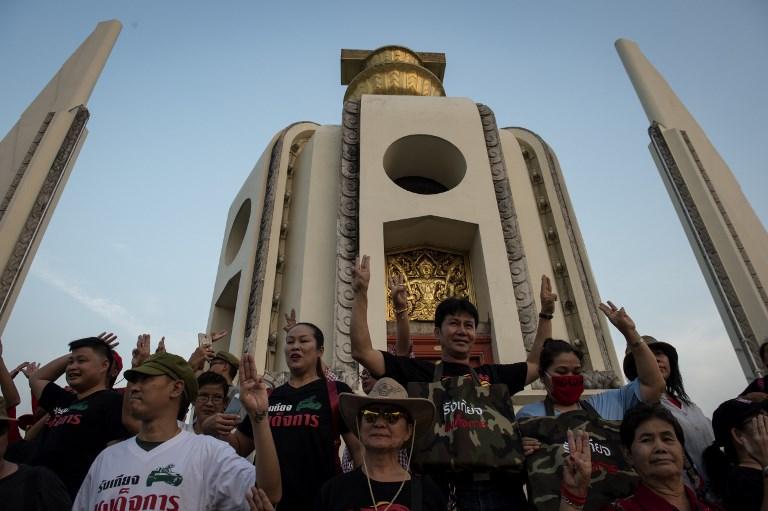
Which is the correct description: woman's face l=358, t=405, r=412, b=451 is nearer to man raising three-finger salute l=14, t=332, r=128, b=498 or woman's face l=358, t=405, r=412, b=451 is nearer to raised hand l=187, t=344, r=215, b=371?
man raising three-finger salute l=14, t=332, r=128, b=498

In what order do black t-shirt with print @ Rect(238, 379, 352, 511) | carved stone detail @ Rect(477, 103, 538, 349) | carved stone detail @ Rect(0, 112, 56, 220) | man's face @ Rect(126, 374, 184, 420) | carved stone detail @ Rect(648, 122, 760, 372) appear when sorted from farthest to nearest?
carved stone detail @ Rect(477, 103, 538, 349)
carved stone detail @ Rect(648, 122, 760, 372)
carved stone detail @ Rect(0, 112, 56, 220)
black t-shirt with print @ Rect(238, 379, 352, 511)
man's face @ Rect(126, 374, 184, 420)

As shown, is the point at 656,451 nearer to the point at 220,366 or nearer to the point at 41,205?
the point at 220,366

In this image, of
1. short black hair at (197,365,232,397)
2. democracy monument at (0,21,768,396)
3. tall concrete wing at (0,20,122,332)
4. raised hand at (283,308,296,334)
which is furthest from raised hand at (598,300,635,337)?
tall concrete wing at (0,20,122,332)

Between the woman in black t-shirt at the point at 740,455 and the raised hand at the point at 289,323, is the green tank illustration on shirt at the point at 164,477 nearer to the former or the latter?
the raised hand at the point at 289,323

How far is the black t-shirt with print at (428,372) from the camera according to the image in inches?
124

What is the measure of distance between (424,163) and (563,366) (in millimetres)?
9597

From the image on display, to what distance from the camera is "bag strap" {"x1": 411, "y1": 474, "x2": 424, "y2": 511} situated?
2.20 m

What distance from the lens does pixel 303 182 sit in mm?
11750

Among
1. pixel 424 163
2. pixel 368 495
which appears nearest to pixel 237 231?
pixel 424 163

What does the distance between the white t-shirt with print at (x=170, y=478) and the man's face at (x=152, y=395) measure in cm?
15

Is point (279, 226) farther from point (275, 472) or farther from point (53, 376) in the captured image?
point (275, 472)

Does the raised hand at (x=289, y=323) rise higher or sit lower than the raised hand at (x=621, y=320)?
higher

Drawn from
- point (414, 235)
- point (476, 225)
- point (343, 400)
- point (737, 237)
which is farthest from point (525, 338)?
point (343, 400)

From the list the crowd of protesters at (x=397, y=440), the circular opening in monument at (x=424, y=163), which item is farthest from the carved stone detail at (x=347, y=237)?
the crowd of protesters at (x=397, y=440)
